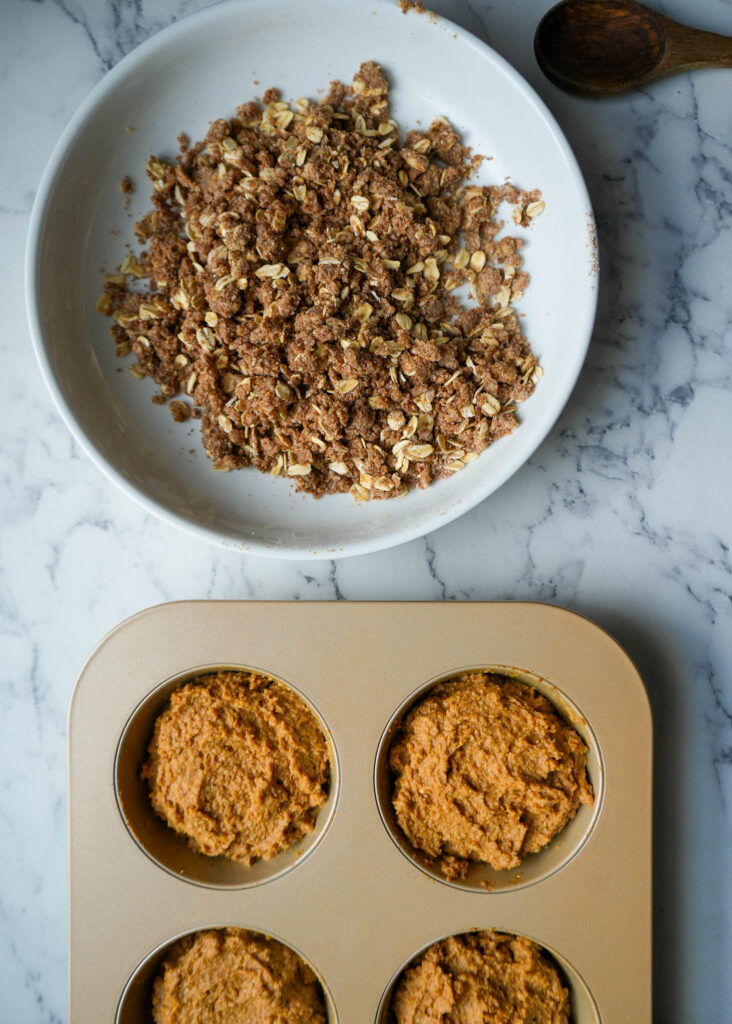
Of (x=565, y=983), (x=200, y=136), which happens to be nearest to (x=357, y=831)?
(x=565, y=983)

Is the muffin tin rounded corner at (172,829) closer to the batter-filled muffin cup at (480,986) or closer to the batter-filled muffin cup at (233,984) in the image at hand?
the batter-filled muffin cup at (233,984)

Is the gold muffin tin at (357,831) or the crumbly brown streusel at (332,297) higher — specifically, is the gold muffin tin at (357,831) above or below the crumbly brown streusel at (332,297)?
below

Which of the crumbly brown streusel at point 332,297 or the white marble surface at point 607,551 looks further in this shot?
the white marble surface at point 607,551

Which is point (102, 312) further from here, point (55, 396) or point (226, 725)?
point (226, 725)

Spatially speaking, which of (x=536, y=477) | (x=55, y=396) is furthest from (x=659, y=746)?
(x=55, y=396)

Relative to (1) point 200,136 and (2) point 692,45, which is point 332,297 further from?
(2) point 692,45

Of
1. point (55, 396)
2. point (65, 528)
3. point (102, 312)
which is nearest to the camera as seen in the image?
point (55, 396)

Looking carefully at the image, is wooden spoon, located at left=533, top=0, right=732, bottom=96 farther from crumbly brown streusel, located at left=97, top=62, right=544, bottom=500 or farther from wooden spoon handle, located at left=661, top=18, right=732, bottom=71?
crumbly brown streusel, located at left=97, top=62, right=544, bottom=500

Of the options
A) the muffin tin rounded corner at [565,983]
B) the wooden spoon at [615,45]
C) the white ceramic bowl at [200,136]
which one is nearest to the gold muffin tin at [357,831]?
the muffin tin rounded corner at [565,983]
